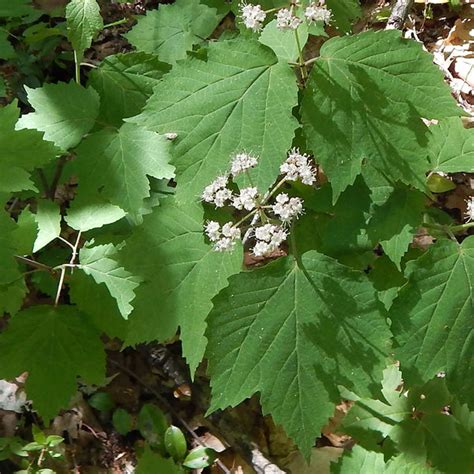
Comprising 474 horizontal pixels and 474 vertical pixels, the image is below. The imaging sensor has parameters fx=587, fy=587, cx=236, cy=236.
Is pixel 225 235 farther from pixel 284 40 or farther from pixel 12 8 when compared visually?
pixel 12 8

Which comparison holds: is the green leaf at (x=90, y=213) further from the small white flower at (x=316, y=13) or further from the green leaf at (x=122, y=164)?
the small white flower at (x=316, y=13)

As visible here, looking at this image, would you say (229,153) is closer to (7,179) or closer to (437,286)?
(437,286)

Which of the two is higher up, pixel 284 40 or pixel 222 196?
pixel 284 40

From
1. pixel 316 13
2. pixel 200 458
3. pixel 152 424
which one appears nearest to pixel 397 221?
pixel 316 13

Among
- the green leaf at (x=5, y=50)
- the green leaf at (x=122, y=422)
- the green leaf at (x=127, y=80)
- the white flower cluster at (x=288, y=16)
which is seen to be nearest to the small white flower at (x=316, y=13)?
the white flower cluster at (x=288, y=16)

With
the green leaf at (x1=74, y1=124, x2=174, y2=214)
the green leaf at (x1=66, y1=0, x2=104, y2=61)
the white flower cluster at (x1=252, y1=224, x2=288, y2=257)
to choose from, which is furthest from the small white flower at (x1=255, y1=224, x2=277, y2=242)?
the green leaf at (x1=66, y1=0, x2=104, y2=61)

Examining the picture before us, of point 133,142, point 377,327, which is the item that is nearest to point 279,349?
point 377,327

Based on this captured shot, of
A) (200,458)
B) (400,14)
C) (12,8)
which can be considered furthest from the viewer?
(12,8)
